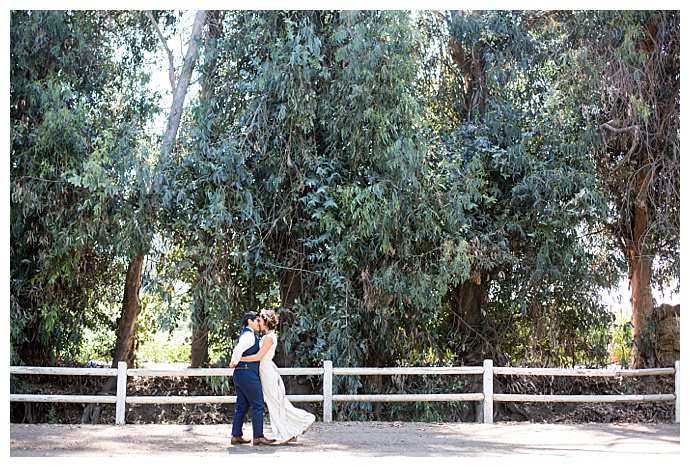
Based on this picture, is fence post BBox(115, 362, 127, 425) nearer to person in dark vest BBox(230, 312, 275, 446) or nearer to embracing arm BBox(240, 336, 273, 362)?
person in dark vest BBox(230, 312, 275, 446)

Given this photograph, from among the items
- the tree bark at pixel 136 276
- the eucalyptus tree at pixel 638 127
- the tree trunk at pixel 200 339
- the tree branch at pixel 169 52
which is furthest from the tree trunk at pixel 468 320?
the tree branch at pixel 169 52

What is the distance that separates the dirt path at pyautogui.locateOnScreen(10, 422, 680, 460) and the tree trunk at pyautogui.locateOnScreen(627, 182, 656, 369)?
2.31m

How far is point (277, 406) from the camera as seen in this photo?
674 cm

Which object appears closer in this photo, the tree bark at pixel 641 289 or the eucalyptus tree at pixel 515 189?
the eucalyptus tree at pixel 515 189

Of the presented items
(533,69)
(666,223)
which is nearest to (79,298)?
(533,69)

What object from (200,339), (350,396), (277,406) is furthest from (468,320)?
(277,406)

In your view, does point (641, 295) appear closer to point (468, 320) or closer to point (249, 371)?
point (468, 320)

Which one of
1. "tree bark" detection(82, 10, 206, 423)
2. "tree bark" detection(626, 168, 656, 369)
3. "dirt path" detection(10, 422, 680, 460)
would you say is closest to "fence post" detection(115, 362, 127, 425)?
"dirt path" detection(10, 422, 680, 460)

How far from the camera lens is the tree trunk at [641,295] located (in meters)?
10.3

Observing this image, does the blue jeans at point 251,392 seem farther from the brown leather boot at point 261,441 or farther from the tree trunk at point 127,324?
the tree trunk at point 127,324

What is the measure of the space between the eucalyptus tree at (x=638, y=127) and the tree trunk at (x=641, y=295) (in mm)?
12

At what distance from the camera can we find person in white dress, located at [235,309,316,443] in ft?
21.3

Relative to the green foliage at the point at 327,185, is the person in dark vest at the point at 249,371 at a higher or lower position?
lower

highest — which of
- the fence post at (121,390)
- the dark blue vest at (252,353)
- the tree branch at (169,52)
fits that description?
the tree branch at (169,52)
